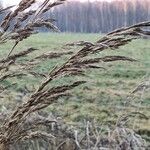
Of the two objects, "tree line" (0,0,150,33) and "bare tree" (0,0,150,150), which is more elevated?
"bare tree" (0,0,150,150)

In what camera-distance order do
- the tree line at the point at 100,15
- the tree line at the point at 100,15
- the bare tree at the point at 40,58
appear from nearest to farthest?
the bare tree at the point at 40,58 → the tree line at the point at 100,15 → the tree line at the point at 100,15

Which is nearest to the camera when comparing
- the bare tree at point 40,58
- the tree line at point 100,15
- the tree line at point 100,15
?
the bare tree at point 40,58

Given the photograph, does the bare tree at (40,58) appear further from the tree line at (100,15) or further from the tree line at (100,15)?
the tree line at (100,15)

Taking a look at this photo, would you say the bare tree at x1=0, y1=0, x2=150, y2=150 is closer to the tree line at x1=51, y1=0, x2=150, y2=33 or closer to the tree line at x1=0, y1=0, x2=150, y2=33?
the tree line at x1=0, y1=0, x2=150, y2=33

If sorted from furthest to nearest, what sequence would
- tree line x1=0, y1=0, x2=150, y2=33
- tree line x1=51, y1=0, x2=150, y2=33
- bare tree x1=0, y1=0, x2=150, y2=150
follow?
tree line x1=51, y1=0, x2=150, y2=33 → tree line x1=0, y1=0, x2=150, y2=33 → bare tree x1=0, y1=0, x2=150, y2=150

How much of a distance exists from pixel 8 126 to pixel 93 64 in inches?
13.4

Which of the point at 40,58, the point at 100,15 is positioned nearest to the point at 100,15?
the point at 100,15

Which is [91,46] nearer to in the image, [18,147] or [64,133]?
[18,147]

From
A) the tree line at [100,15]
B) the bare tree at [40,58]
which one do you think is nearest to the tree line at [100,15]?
the tree line at [100,15]

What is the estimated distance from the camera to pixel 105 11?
96.9 m

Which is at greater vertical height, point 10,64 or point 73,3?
point 10,64

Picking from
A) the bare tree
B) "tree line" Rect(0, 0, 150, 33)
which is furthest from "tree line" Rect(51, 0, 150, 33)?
the bare tree

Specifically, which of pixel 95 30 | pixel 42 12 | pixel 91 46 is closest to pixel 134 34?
A: pixel 91 46

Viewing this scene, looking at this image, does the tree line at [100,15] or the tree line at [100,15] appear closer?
the tree line at [100,15]
